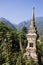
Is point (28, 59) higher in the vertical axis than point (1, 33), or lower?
lower

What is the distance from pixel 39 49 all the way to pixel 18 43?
15.1 feet

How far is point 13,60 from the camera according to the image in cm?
2722

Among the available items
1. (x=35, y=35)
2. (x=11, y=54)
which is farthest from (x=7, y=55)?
(x=35, y=35)

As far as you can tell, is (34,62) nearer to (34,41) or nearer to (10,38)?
(34,41)

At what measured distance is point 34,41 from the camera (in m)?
26.9

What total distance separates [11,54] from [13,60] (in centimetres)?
170

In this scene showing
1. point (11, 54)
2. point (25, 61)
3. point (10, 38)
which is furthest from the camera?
point (10, 38)

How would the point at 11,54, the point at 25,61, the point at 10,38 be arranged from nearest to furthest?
the point at 25,61 → the point at 11,54 → the point at 10,38

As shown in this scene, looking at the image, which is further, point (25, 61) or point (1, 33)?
point (1, 33)

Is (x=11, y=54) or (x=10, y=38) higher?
(x=10, y=38)

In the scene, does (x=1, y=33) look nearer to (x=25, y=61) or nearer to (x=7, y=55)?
(x=7, y=55)

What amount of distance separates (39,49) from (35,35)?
3558 millimetres

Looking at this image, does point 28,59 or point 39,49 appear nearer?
point 28,59

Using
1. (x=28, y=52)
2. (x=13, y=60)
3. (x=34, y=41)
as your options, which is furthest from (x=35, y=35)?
(x=13, y=60)
